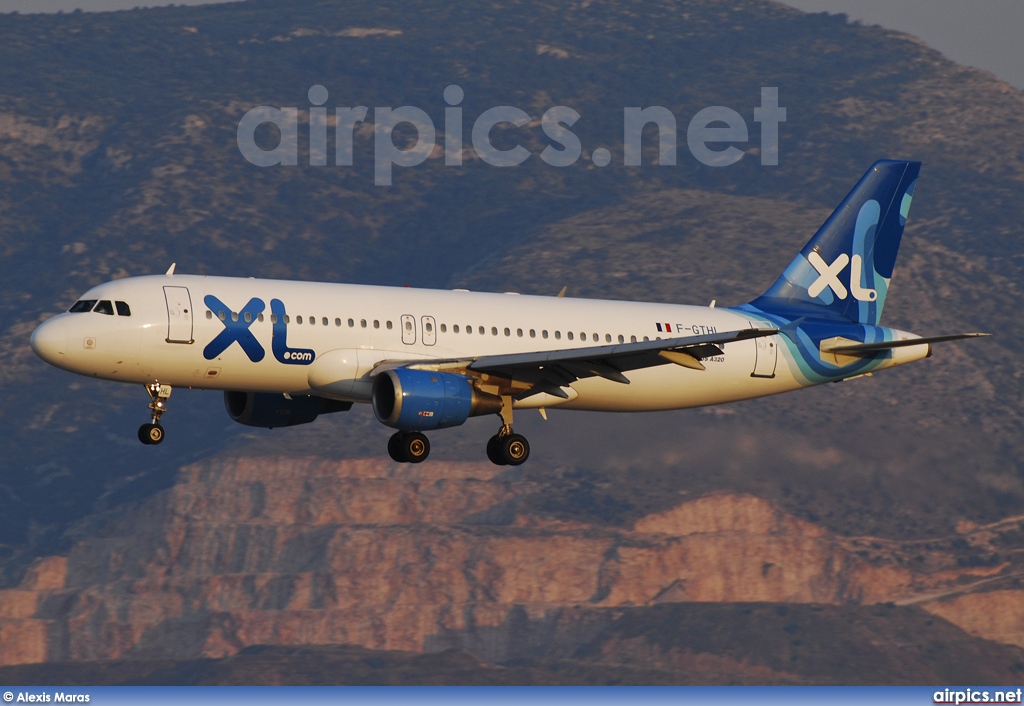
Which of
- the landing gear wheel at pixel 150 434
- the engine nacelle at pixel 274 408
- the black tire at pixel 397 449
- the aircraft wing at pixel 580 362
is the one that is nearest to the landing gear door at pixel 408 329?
the aircraft wing at pixel 580 362

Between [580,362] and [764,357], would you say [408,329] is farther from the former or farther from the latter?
[764,357]

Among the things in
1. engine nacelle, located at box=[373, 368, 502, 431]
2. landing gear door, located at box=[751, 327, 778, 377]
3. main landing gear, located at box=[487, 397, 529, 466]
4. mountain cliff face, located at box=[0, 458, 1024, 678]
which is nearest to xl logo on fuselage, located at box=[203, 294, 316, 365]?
engine nacelle, located at box=[373, 368, 502, 431]

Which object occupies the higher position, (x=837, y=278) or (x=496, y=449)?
(x=837, y=278)

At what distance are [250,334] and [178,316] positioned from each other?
2.07 m

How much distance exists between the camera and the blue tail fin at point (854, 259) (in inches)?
2687

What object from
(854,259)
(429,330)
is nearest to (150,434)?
(429,330)

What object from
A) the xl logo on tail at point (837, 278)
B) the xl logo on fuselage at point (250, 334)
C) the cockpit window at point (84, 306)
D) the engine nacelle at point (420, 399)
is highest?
the xl logo on tail at point (837, 278)

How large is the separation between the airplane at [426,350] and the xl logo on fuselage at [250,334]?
40mm

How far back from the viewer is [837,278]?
68688 mm

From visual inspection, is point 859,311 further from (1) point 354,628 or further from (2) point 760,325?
(1) point 354,628

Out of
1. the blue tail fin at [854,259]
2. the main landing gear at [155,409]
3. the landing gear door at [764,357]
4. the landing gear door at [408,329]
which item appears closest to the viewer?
the main landing gear at [155,409]

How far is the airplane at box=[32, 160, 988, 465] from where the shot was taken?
54.8 metres

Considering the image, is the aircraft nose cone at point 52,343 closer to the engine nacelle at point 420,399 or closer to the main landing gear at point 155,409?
the main landing gear at point 155,409

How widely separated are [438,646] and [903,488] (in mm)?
48291
